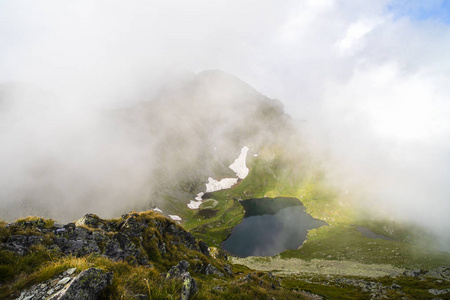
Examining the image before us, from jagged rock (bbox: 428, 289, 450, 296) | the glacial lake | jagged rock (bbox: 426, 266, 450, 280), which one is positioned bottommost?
jagged rock (bbox: 426, 266, 450, 280)

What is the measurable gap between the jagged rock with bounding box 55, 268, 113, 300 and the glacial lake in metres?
122

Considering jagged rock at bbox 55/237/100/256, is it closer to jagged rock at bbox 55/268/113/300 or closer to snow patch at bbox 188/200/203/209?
jagged rock at bbox 55/268/113/300

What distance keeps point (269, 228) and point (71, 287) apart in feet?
523

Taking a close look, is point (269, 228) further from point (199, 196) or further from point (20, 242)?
point (20, 242)

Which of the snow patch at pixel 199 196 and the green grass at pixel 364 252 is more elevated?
the snow patch at pixel 199 196

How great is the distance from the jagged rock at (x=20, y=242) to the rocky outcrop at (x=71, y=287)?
5525 mm

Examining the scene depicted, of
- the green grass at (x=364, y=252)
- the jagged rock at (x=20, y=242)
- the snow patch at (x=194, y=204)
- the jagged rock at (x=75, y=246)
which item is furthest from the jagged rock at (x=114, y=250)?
the snow patch at (x=194, y=204)

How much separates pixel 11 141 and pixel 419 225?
38081 cm

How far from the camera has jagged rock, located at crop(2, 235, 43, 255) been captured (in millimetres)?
9453

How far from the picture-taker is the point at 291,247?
12019 cm

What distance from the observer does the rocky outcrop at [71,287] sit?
5577 mm

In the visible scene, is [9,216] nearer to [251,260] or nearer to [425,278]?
[251,260]

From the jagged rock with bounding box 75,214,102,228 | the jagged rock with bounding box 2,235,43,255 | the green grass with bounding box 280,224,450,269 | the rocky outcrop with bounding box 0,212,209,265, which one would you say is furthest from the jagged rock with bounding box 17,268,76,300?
the green grass with bounding box 280,224,450,269

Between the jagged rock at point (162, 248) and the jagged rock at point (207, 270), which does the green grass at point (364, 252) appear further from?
the jagged rock at point (162, 248)
